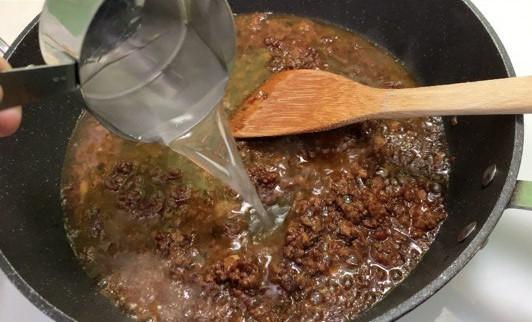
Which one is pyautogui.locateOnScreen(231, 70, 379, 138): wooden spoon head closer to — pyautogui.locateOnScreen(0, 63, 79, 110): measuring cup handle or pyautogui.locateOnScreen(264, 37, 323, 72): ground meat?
pyautogui.locateOnScreen(264, 37, 323, 72): ground meat

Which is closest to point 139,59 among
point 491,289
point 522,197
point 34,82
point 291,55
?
point 34,82

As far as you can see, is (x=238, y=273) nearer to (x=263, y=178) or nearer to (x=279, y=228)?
(x=279, y=228)

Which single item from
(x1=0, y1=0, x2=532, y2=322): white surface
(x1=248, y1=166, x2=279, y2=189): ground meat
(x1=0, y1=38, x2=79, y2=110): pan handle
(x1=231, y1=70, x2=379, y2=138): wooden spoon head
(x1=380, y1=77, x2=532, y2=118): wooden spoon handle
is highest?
(x1=0, y1=38, x2=79, y2=110): pan handle

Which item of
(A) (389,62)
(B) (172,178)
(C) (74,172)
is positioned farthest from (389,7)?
(C) (74,172)

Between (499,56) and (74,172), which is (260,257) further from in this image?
(499,56)

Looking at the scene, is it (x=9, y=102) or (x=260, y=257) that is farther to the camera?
(x=260, y=257)

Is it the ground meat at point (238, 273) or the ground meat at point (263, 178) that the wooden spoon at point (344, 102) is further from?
the ground meat at point (238, 273)

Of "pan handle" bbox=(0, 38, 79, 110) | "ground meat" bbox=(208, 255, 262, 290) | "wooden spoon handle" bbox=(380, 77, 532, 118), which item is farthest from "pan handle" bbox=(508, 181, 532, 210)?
"pan handle" bbox=(0, 38, 79, 110)
